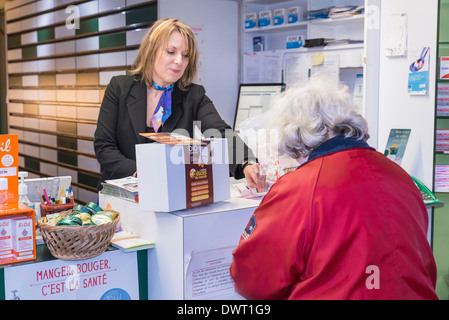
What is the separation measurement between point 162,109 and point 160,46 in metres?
0.30

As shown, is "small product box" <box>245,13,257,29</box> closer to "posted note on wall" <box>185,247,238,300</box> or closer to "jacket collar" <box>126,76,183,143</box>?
"jacket collar" <box>126,76,183,143</box>

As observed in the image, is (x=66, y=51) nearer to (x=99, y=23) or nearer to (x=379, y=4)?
(x=99, y=23)

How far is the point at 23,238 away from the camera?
1.61 meters

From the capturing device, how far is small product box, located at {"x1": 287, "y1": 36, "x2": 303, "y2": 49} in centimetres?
483

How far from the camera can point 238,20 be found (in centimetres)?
521

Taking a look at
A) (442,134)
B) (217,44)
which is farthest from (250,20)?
(442,134)

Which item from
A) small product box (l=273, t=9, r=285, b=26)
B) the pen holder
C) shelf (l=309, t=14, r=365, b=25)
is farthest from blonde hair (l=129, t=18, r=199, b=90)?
small product box (l=273, t=9, r=285, b=26)

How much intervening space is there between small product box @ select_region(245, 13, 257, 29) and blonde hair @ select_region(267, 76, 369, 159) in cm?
376

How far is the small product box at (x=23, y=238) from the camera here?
160cm

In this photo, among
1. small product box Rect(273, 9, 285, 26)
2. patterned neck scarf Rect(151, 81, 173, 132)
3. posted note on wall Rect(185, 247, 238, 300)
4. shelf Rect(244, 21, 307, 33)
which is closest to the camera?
posted note on wall Rect(185, 247, 238, 300)

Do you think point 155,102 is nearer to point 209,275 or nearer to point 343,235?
point 209,275

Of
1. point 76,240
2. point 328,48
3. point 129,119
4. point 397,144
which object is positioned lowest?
point 76,240

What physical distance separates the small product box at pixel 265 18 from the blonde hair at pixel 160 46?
8.96ft
